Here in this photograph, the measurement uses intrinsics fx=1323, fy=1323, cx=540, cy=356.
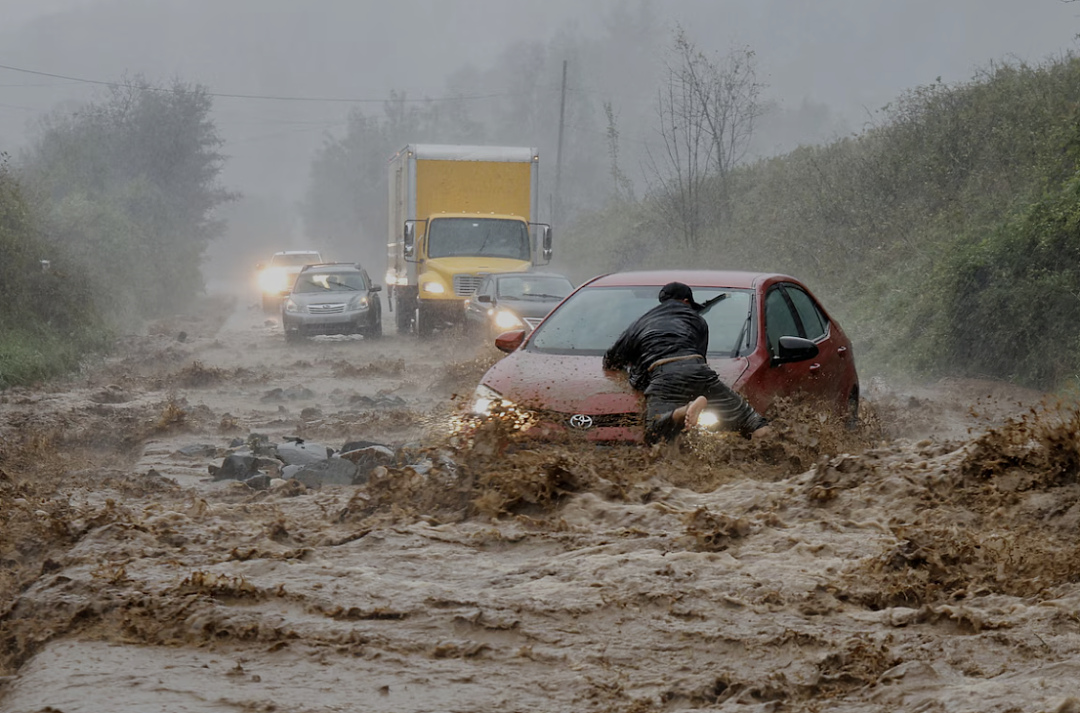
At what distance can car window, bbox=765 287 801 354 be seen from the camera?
29.2 feet

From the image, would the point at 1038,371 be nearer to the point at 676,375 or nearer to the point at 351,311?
the point at 676,375

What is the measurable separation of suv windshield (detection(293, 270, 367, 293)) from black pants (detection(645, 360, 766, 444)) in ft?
66.7

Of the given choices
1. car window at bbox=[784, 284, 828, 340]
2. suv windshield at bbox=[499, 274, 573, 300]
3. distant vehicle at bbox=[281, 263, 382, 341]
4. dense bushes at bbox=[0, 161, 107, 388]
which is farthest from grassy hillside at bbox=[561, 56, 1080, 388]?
dense bushes at bbox=[0, 161, 107, 388]

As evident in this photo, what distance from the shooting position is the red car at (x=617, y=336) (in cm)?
784

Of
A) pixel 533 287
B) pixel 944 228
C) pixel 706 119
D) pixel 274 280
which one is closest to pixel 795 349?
pixel 533 287

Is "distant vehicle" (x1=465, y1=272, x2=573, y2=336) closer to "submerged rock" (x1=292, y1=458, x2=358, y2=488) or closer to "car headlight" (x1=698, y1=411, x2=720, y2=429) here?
"submerged rock" (x1=292, y1=458, x2=358, y2=488)

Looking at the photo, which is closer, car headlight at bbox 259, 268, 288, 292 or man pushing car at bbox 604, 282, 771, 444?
man pushing car at bbox 604, 282, 771, 444

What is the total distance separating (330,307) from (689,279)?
1780 centimetres

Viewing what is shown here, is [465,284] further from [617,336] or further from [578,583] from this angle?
[578,583]

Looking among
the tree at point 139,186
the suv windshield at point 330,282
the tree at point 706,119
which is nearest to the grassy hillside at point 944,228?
the tree at point 706,119

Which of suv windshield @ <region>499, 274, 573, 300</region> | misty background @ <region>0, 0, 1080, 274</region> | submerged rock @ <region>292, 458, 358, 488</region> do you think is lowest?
submerged rock @ <region>292, 458, 358, 488</region>

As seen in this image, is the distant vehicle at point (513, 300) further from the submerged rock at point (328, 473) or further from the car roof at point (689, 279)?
the submerged rock at point (328, 473)

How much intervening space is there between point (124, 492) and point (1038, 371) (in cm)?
1088

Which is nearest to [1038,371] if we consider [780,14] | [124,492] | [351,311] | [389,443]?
[389,443]
